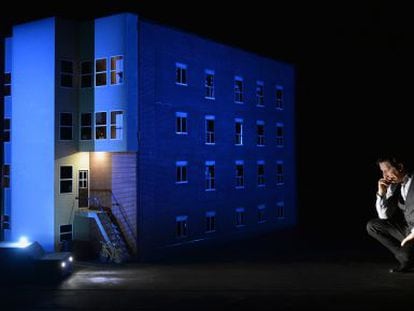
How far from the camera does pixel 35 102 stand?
3091 cm

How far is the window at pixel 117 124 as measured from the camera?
29812mm

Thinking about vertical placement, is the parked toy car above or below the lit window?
below

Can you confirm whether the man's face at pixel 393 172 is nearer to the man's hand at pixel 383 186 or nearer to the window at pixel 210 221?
the man's hand at pixel 383 186

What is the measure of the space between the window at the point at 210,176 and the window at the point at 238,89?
17.0 ft

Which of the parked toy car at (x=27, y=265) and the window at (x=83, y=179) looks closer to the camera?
the parked toy car at (x=27, y=265)

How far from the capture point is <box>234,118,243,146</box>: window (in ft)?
125

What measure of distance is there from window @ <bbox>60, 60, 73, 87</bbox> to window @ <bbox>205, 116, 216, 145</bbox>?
8.58 meters

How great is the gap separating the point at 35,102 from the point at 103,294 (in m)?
18.9

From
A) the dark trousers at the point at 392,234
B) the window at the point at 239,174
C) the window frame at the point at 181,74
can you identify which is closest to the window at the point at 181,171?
the window frame at the point at 181,74

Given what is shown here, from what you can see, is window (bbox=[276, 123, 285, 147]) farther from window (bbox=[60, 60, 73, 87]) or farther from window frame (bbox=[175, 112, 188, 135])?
window (bbox=[60, 60, 73, 87])

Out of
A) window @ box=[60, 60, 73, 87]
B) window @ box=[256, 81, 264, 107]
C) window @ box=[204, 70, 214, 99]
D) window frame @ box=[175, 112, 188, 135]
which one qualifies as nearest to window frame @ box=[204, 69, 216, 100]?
window @ box=[204, 70, 214, 99]

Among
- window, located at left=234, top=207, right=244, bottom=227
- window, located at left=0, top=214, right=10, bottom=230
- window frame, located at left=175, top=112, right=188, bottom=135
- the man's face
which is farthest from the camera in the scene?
window, located at left=234, top=207, right=244, bottom=227

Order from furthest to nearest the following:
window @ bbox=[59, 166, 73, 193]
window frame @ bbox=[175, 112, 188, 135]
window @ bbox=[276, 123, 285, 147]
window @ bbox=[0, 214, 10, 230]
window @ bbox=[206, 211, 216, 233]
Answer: window @ bbox=[276, 123, 285, 147], window @ bbox=[206, 211, 216, 233], window frame @ bbox=[175, 112, 188, 135], window @ bbox=[0, 214, 10, 230], window @ bbox=[59, 166, 73, 193]

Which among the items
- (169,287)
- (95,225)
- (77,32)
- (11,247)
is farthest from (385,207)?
(77,32)
